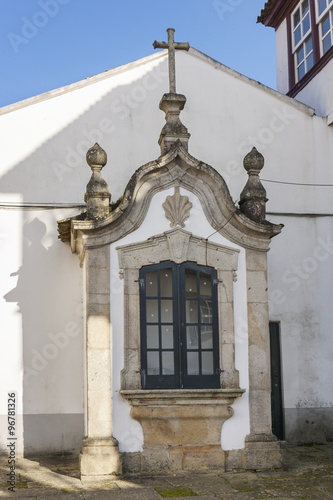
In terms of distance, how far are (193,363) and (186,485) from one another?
1.70 metres

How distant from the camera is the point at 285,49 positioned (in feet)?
49.2

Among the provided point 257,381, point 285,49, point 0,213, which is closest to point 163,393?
point 257,381

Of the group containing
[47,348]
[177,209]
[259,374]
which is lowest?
[259,374]

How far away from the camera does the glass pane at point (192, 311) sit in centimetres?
966

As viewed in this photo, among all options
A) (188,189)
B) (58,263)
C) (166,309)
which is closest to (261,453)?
(166,309)

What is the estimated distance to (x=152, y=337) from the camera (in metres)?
9.50

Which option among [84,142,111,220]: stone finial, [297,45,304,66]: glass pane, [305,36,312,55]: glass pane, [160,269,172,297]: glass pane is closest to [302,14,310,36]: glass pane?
[305,36,312,55]: glass pane

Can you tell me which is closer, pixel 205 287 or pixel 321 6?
pixel 205 287

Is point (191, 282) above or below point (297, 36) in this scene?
below

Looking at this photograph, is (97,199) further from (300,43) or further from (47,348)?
(300,43)

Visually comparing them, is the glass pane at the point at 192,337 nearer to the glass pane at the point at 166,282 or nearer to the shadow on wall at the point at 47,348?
the glass pane at the point at 166,282

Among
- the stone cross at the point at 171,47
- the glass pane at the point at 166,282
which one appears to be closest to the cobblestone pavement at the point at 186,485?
the glass pane at the point at 166,282

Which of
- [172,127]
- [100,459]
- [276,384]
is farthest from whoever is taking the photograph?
[276,384]

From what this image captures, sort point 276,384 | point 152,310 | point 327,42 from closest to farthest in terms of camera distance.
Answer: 1. point 152,310
2. point 276,384
3. point 327,42
